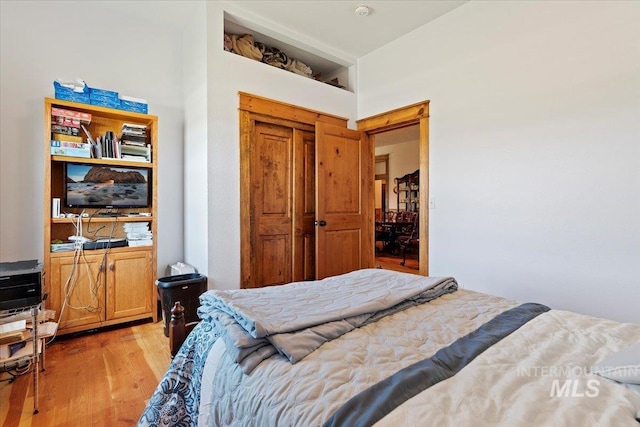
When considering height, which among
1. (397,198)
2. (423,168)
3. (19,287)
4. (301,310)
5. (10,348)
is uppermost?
(423,168)

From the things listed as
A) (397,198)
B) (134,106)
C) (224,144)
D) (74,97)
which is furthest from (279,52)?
(397,198)

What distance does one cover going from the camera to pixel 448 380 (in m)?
0.79

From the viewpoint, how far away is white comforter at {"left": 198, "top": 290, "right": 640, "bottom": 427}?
662 mm

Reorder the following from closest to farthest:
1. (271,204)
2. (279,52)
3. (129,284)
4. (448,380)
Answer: (448,380)
(129,284)
(271,204)
(279,52)

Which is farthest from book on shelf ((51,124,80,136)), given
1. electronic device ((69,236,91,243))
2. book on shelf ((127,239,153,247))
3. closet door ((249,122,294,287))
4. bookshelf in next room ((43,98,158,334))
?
closet door ((249,122,294,287))

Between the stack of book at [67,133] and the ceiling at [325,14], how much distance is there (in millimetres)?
1157

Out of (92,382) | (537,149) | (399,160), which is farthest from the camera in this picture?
(399,160)

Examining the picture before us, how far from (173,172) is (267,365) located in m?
3.02

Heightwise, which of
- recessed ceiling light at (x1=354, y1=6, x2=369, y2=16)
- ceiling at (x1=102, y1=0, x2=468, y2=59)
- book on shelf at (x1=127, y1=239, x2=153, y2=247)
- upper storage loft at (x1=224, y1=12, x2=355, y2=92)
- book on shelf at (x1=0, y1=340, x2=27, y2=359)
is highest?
ceiling at (x1=102, y1=0, x2=468, y2=59)

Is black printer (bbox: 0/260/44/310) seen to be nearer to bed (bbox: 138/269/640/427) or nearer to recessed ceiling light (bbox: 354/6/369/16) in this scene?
bed (bbox: 138/269/640/427)

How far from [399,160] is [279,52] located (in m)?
5.08

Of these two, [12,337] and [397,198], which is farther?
[397,198]

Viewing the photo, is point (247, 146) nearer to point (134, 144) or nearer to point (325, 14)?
point (134, 144)

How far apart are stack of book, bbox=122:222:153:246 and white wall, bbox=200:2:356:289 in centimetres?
68
